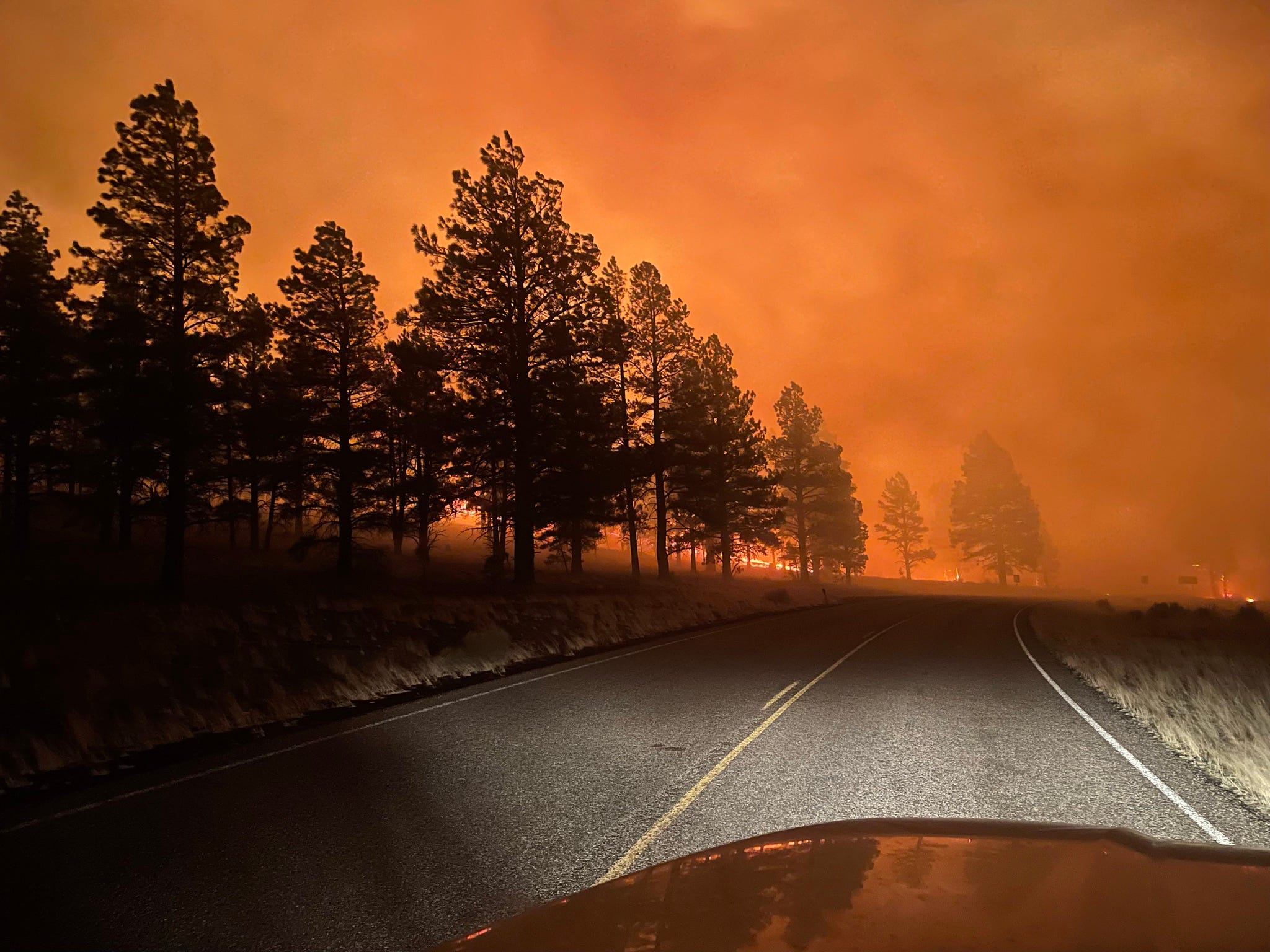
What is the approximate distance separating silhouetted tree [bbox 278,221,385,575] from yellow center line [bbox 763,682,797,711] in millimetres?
19229

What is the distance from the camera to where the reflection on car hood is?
234 centimetres

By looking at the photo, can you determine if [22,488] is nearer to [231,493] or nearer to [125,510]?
[125,510]

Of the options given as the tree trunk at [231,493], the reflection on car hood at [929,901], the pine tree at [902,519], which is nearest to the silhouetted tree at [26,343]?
the tree trunk at [231,493]

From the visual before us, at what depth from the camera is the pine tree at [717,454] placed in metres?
34.0

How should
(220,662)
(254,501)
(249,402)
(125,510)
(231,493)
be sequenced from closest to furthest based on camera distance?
(220,662) → (249,402) → (125,510) → (254,501) → (231,493)

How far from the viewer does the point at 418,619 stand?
15.5 m

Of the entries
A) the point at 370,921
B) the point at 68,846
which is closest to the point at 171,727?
the point at 68,846

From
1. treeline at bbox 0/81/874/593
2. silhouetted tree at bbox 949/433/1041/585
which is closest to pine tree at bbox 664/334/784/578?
treeline at bbox 0/81/874/593

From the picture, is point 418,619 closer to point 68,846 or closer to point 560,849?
point 68,846

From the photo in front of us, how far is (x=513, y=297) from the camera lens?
22.3 meters

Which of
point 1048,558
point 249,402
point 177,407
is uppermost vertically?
point 249,402

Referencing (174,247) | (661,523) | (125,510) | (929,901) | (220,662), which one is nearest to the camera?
(929,901)

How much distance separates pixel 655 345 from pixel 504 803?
29378mm

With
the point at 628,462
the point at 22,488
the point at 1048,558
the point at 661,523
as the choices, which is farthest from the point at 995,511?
the point at 22,488
